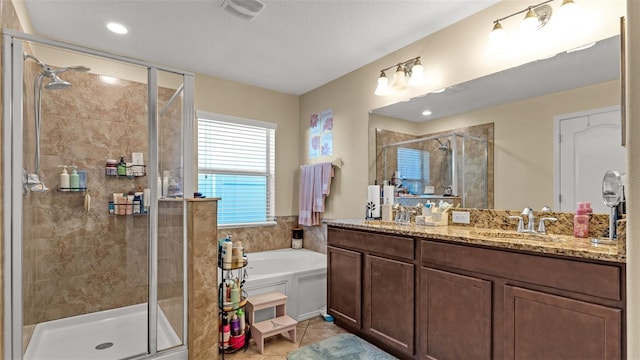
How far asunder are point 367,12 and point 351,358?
8.09 feet

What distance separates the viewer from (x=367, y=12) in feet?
7.30

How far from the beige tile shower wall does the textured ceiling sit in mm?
437

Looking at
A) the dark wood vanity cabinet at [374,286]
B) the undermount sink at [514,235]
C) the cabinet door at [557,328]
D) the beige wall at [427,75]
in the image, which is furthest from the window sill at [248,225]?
the cabinet door at [557,328]

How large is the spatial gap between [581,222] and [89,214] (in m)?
3.55

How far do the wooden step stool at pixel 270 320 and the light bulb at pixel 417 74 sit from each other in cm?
211

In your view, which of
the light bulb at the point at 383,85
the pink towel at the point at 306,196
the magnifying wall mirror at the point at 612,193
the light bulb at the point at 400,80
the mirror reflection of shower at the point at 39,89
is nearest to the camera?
the magnifying wall mirror at the point at 612,193

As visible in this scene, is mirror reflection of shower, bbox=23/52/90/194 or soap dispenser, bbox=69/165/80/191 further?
soap dispenser, bbox=69/165/80/191

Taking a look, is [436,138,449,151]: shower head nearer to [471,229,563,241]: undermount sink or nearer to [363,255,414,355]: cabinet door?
[471,229,563,241]: undermount sink

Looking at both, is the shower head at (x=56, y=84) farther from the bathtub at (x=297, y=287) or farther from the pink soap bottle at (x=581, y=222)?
the pink soap bottle at (x=581, y=222)

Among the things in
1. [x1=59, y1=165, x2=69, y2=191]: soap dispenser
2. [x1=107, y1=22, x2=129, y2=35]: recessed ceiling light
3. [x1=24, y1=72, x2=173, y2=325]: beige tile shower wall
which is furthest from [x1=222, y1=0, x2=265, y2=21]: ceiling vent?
[x1=59, y1=165, x2=69, y2=191]: soap dispenser

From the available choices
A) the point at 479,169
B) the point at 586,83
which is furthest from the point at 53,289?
the point at 586,83

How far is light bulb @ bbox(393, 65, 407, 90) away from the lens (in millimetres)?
2656

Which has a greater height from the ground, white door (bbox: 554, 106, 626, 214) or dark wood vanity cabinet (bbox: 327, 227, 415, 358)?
white door (bbox: 554, 106, 626, 214)

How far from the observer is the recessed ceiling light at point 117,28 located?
2385 millimetres
